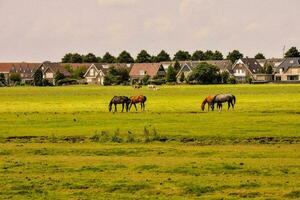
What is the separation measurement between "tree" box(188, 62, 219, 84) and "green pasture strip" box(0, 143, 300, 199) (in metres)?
134

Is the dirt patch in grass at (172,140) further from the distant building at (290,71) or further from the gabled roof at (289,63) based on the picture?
the gabled roof at (289,63)

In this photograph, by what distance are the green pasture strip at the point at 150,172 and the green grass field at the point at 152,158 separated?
1.0 inches

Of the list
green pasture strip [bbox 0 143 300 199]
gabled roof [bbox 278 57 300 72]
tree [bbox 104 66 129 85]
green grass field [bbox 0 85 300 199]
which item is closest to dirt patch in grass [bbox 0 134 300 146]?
green grass field [bbox 0 85 300 199]

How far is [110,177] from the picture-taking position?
20.9 m

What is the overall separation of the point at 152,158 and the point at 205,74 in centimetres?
13926

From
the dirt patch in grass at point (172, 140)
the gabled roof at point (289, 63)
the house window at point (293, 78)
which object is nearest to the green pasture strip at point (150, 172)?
A: the dirt patch in grass at point (172, 140)

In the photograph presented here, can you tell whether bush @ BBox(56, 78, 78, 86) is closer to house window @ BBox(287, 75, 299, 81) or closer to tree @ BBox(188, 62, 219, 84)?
tree @ BBox(188, 62, 219, 84)

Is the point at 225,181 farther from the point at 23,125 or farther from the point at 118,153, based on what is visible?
the point at 23,125

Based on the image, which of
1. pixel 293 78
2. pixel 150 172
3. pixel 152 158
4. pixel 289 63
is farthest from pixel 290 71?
pixel 150 172

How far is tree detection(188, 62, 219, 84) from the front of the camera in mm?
163125

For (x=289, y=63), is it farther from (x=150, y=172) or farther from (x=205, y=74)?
(x=150, y=172)

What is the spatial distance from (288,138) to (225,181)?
13101mm

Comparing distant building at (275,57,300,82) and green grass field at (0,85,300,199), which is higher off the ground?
distant building at (275,57,300,82)

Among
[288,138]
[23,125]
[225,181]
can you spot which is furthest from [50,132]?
[225,181]
